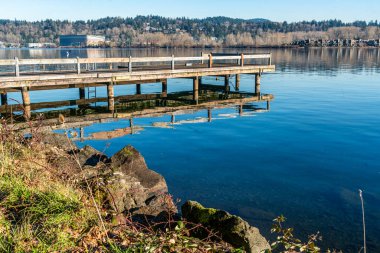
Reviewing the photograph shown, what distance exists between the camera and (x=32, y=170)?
8.23 meters

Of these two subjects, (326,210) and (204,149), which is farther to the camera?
(204,149)

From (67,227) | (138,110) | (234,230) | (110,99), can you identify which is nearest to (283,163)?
(234,230)

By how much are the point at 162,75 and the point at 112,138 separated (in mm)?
8729

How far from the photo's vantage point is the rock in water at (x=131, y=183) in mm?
8859

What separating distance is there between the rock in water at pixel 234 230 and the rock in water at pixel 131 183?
1.94m

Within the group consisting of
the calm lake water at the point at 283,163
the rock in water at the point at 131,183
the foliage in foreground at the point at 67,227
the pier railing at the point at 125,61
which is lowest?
the calm lake water at the point at 283,163

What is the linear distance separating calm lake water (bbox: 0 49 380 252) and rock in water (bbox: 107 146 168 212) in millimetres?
1086

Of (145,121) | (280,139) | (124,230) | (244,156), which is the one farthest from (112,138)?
(124,230)

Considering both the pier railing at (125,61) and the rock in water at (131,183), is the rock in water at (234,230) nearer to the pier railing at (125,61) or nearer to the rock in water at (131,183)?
the rock in water at (131,183)

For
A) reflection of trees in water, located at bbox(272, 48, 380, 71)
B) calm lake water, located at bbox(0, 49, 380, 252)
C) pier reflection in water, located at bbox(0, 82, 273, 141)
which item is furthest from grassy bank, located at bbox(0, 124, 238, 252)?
reflection of trees in water, located at bbox(272, 48, 380, 71)

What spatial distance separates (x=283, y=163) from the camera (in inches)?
582

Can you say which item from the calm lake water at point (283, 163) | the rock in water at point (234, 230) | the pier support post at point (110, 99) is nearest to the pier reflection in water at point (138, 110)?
the pier support post at point (110, 99)

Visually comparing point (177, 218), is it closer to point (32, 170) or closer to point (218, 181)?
point (32, 170)

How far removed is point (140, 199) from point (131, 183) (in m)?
0.63
